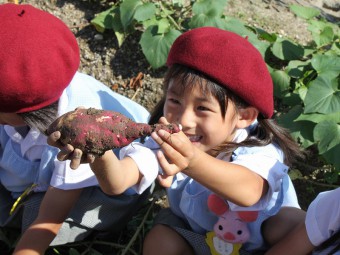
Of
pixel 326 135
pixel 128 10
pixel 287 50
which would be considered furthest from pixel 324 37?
pixel 128 10

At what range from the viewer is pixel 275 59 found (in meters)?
2.58

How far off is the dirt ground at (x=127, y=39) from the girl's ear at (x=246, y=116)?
3.01 feet

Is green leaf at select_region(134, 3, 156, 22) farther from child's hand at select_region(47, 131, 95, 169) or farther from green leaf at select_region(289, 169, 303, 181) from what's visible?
child's hand at select_region(47, 131, 95, 169)

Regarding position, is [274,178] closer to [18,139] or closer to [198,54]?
[198,54]

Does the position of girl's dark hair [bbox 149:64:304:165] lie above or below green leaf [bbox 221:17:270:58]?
above

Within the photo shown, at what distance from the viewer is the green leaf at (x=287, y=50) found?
2.47 m

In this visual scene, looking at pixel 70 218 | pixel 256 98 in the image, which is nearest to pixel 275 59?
pixel 256 98

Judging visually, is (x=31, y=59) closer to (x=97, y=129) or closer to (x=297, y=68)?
(x=97, y=129)

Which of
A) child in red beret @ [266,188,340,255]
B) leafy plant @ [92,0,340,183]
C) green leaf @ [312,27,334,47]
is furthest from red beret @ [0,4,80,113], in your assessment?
green leaf @ [312,27,334,47]

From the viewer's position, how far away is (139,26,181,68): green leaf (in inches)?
94.9

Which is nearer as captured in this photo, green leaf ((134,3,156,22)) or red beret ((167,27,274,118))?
red beret ((167,27,274,118))

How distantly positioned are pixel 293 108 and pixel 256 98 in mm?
785

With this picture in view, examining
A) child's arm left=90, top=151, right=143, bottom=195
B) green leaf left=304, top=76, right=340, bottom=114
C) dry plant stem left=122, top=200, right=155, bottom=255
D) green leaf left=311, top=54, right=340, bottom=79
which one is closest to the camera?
child's arm left=90, top=151, right=143, bottom=195

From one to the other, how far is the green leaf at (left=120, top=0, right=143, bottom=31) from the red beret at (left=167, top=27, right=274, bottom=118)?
101 centimetres
